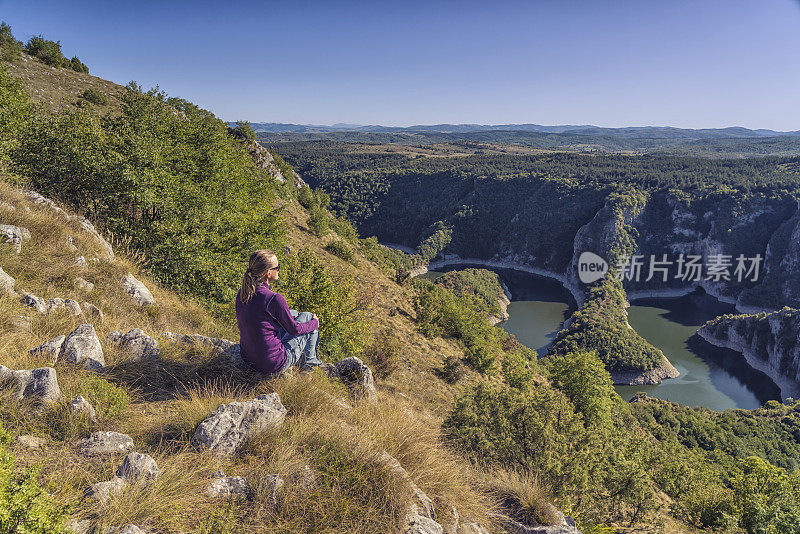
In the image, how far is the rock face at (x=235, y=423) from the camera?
4043 millimetres

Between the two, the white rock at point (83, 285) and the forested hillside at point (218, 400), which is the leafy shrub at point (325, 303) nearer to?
the forested hillside at point (218, 400)

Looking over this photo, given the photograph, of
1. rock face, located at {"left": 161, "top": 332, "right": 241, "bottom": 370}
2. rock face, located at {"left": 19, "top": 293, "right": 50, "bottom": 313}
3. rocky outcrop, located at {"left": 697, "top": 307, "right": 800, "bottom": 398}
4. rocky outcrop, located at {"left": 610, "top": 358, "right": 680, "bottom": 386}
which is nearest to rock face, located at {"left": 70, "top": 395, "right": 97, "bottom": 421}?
rock face, located at {"left": 161, "top": 332, "right": 241, "bottom": 370}

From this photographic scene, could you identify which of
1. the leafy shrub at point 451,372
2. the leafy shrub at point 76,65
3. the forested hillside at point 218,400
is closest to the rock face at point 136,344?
the forested hillside at point 218,400

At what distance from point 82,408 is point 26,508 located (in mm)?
1998

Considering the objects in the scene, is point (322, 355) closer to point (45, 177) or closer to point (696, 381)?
point (45, 177)

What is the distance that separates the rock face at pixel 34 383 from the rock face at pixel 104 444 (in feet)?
2.63

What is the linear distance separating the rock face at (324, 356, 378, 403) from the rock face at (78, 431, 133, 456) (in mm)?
3275

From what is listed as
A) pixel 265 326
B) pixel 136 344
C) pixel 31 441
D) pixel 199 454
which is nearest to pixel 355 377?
pixel 265 326

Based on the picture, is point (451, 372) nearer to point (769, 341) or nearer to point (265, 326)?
point (265, 326)

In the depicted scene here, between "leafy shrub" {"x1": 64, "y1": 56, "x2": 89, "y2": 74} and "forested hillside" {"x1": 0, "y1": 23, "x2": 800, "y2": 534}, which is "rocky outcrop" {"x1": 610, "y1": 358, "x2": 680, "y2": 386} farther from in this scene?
"leafy shrub" {"x1": 64, "y1": 56, "x2": 89, "y2": 74}

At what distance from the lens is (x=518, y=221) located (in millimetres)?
149625

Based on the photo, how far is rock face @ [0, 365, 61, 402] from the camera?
4.02 metres

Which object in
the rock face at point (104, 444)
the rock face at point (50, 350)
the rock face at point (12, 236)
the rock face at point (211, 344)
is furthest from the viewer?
the rock face at point (12, 236)

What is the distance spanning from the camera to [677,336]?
89.8 metres
